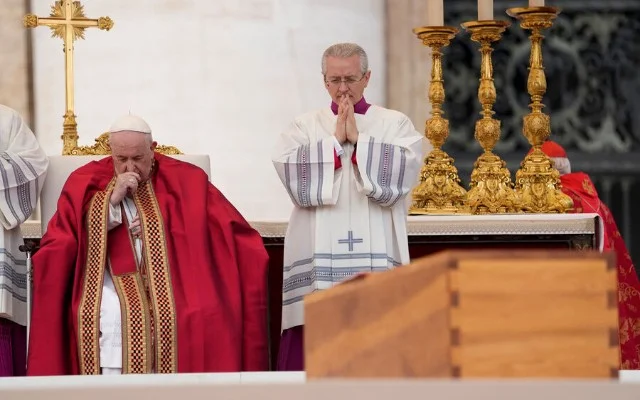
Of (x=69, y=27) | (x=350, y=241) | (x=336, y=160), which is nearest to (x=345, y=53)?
(x=336, y=160)

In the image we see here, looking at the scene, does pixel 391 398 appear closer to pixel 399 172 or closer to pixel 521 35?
pixel 399 172

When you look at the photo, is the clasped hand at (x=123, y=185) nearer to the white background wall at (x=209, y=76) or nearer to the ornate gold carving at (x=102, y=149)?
the ornate gold carving at (x=102, y=149)

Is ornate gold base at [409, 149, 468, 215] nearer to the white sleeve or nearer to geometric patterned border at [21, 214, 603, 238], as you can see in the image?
geometric patterned border at [21, 214, 603, 238]

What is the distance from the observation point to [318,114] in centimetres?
754

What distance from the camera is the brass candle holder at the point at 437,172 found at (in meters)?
8.45

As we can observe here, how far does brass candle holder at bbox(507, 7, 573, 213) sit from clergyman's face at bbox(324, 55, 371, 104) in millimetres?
1473

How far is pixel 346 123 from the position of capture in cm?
725

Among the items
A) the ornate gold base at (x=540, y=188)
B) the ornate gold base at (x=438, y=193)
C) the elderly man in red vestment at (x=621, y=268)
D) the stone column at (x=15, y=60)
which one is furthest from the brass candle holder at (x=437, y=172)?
the stone column at (x=15, y=60)

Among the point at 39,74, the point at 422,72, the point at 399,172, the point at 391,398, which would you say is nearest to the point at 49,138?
the point at 39,74

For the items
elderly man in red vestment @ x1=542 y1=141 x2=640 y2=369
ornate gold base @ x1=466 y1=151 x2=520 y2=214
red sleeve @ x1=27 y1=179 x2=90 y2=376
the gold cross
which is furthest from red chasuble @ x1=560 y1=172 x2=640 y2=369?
red sleeve @ x1=27 y1=179 x2=90 y2=376

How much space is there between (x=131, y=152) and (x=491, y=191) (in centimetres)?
218

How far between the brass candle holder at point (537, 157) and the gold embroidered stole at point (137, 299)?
2.15m

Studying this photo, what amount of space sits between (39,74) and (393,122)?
3.91m

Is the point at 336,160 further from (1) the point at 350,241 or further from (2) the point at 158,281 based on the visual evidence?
(2) the point at 158,281
